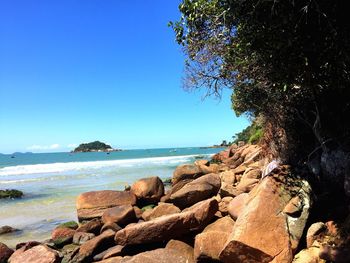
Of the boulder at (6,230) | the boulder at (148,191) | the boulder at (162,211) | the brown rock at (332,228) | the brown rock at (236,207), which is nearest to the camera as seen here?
the brown rock at (332,228)

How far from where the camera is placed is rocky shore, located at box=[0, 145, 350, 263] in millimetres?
6371

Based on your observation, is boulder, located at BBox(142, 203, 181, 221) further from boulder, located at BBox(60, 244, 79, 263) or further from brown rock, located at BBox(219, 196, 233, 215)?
boulder, located at BBox(60, 244, 79, 263)

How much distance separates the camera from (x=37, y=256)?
8516 mm

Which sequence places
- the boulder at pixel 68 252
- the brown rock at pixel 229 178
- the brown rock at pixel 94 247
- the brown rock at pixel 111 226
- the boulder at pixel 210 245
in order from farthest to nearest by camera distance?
the brown rock at pixel 229 178 < the brown rock at pixel 111 226 < the boulder at pixel 68 252 < the brown rock at pixel 94 247 < the boulder at pixel 210 245

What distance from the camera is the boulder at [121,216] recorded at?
1069 centimetres

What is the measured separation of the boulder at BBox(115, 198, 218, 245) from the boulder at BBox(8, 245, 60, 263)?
5.09ft

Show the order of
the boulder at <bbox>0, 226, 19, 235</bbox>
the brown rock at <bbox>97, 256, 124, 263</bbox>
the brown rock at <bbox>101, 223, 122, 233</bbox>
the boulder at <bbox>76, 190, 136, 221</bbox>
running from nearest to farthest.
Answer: the brown rock at <bbox>97, 256, 124, 263</bbox>
the brown rock at <bbox>101, 223, 122, 233</bbox>
the boulder at <bbox>0, 226, 19, 235</bbox>
the boulder at <bbox>76, 190, 136, 221</bbox>

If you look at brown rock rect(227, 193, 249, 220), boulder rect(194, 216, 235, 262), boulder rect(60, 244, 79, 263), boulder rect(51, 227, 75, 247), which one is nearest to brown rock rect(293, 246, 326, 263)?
boulder rect(194, 216, 235, 262)

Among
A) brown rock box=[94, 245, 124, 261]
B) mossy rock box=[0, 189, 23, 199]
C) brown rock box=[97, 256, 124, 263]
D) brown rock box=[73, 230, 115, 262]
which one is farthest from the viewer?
mossy rock box=[0, 189, 23, 199]

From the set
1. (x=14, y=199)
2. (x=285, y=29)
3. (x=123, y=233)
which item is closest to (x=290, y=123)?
(x=285, y=29)

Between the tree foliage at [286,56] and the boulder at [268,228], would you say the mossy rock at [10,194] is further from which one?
the boulder at [268,228]

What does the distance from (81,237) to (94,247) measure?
1.36 metres

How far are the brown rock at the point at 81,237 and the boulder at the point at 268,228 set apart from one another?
16.0 ft

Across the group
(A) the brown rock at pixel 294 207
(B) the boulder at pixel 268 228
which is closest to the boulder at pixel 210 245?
(B) the boulder at pixel 268 228
